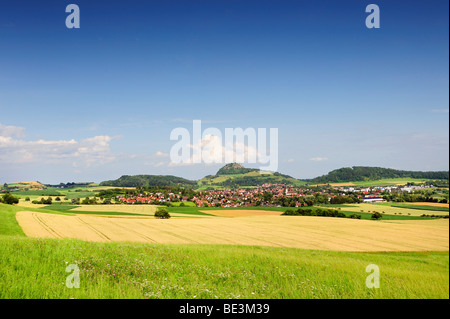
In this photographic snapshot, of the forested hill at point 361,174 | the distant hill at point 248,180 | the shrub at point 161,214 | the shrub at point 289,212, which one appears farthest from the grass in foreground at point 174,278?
the distant hill at point 248,180

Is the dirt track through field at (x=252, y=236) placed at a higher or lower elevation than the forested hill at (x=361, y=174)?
lower

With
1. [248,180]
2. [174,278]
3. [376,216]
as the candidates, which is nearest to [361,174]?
[248,180]

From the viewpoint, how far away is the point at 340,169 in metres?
164

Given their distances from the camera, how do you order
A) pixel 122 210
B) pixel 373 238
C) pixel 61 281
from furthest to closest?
pixel 122 210, pixel 373 238, pixel 61 281

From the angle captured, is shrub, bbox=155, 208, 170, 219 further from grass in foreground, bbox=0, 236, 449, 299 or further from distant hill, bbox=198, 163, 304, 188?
distant hill, bbox=198, 163, 304, 188

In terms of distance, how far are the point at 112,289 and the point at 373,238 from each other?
4257cm

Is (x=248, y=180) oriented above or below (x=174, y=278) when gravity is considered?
below

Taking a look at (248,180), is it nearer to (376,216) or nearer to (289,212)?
(289,212)

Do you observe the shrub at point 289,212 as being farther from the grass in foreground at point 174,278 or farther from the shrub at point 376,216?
the grass in foreground at point 174,278

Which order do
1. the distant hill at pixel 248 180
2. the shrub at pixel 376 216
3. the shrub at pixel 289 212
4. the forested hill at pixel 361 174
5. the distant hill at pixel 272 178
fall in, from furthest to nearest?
the distant hill at pixel 248 180, the forested hill at pixel 361 174, the distant hill at pixel 272 178, the shrub at pixel 289 212, the shrub at pixel 376 216

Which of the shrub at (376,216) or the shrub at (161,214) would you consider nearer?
the shrub at (161,214)

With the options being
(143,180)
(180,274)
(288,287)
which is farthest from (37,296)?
(143,180)

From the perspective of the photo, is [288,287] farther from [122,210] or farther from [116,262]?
[122,210]
